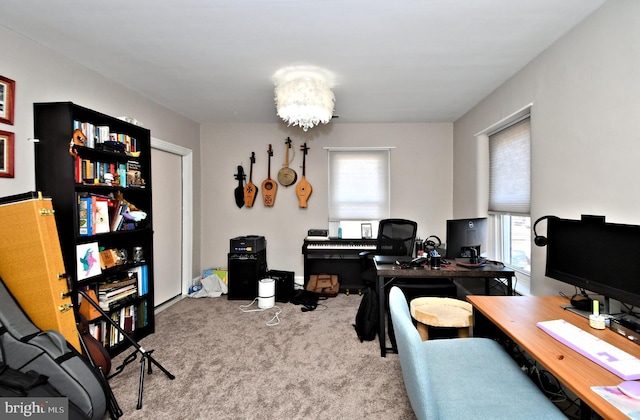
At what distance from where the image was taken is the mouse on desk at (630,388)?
2.72ft

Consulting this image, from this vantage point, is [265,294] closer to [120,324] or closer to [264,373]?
[264,373]

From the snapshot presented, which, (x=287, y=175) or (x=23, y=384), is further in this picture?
(x=287, y=175)

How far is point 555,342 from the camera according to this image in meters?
1.18

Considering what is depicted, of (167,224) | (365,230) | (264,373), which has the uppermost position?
(167,224)

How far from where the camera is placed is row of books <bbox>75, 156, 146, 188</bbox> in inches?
81.7

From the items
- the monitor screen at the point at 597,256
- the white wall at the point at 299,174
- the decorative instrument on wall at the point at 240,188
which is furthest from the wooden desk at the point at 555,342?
the decorative instrument on wall at the point at 240,188

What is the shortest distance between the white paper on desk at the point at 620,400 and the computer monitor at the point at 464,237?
5.10 feet

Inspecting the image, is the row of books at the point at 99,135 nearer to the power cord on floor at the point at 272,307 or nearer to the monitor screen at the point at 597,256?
the power cord on floor at the point at 272,307

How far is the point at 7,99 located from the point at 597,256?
143 inches

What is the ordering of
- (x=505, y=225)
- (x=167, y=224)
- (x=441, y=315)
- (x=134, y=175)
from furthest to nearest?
(x=167, y=224)
(x=505, y=225)
(x=134, y=175)
(x=441, y=315)

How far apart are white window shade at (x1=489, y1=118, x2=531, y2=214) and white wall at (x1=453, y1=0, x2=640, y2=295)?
27 cm

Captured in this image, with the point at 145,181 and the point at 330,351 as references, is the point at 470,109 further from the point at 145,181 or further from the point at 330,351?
the point at 145,181

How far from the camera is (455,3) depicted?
1.61 meters

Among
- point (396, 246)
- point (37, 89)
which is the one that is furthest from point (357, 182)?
point (37, 89)
